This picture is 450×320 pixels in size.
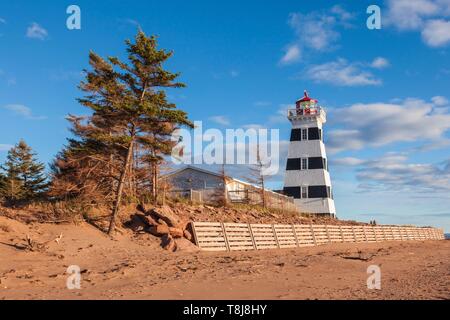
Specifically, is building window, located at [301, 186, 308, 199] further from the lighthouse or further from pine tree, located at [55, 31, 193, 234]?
pine tree, located at [55, 31, 193, 234]

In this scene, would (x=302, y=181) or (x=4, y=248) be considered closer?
Result: (x=4, y=248)

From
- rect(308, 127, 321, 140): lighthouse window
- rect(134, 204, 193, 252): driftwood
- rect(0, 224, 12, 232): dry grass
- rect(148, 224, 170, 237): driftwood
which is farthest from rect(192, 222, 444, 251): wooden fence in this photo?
rect(308, 127, 321, 140): lighthouse window

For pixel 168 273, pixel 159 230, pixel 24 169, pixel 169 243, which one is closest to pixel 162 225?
pixel 159 230

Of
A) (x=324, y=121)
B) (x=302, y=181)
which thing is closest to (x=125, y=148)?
(x=302, y=181)

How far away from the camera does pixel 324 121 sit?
48406 mm

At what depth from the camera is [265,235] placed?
22.2 m

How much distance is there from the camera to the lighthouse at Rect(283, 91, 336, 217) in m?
43.9

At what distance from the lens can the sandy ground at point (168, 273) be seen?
942 cm

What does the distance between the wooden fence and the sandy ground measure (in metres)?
1.66

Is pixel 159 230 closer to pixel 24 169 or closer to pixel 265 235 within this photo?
pixel 265 235

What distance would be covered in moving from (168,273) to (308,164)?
113 ft

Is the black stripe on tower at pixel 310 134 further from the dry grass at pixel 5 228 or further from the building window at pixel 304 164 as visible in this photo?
the dry grass at pixel 5 228
